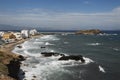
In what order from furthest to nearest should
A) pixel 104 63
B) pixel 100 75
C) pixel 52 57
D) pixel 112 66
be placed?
pixel 52 57 → pixel 104 63 → pixel 112 66 → pixel 100 75

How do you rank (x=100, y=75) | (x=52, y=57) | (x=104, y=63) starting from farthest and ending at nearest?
(x=52, y=57) → (x=104, y=63) → (x=100, y=75)

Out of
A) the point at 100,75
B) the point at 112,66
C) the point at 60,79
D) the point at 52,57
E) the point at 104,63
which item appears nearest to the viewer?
the point at 60,79

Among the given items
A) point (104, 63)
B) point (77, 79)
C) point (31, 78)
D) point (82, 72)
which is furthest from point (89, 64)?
point (31, 78)

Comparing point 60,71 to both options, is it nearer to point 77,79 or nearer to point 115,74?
point 77,79

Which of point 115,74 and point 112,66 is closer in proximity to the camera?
point 115,74

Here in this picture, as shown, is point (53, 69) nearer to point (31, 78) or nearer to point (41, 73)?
point (41, 73)

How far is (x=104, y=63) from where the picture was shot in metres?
60.1

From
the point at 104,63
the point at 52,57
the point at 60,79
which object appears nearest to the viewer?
the point at 60,79

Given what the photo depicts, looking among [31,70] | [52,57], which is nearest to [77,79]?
[31,70]

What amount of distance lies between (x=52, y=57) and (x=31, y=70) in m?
18.6

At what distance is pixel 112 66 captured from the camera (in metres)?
56.2

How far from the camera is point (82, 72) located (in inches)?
1925

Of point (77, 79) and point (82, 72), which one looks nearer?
point (77, 79)

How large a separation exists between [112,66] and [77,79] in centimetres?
1568
